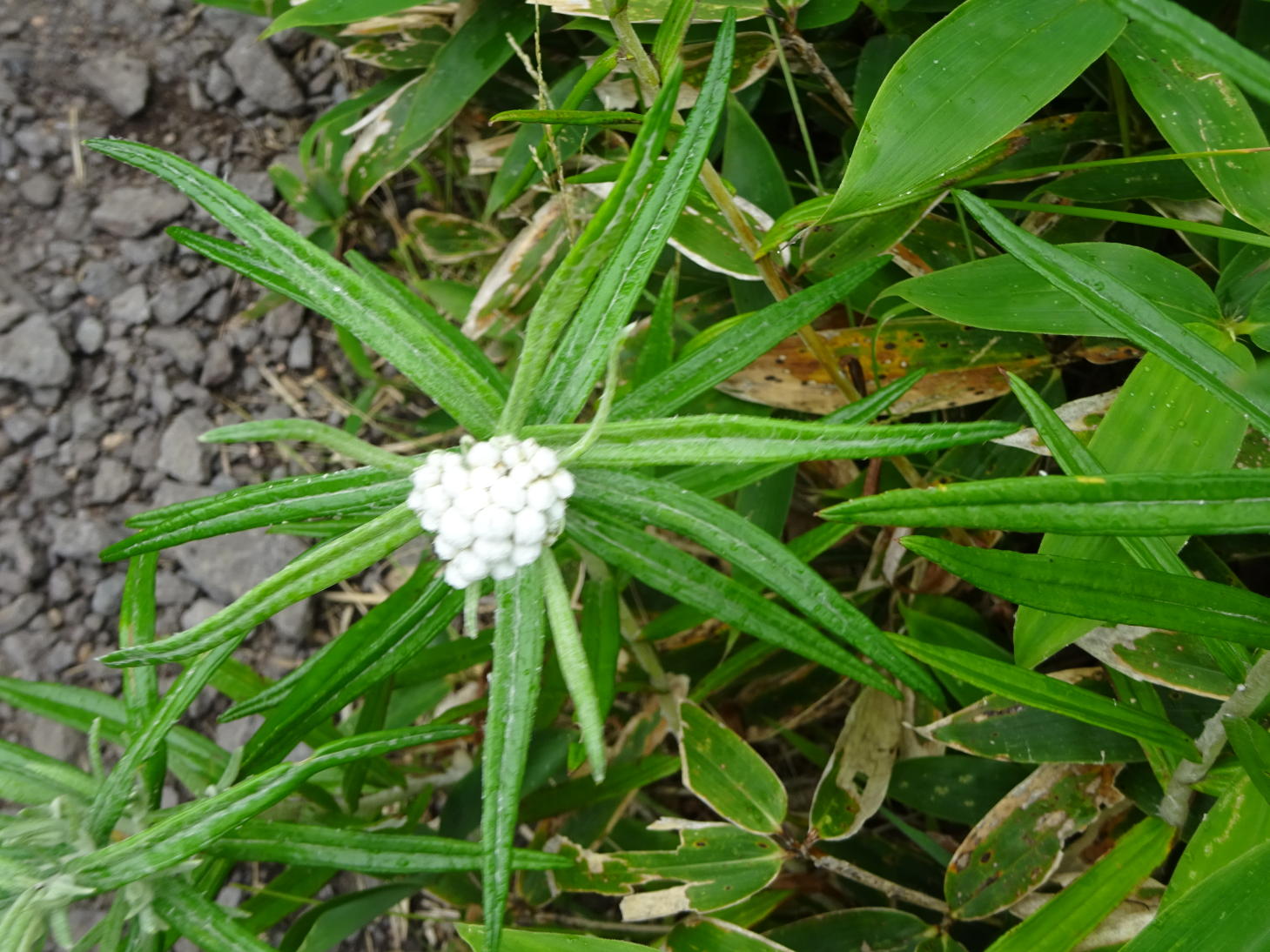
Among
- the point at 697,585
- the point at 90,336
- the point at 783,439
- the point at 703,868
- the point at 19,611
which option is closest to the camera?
the point at 783,439

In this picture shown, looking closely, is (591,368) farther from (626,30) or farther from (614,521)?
(626,30)

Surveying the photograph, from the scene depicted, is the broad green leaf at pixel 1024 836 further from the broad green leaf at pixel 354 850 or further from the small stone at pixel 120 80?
the small stone at pixel 120 80

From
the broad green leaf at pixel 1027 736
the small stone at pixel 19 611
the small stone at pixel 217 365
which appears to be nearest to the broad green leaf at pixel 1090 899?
the broad green leaf at pixel 1027 736

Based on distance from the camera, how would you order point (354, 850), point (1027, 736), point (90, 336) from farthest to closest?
point (90, 336)
point (1027, 736)
point (354, 850)

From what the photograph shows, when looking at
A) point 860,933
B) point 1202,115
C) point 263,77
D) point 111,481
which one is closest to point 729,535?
point 1202,115

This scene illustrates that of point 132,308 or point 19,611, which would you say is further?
point 132,308

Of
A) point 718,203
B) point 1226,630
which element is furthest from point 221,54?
point 1226,630

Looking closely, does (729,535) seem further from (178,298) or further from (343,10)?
(178,298)
